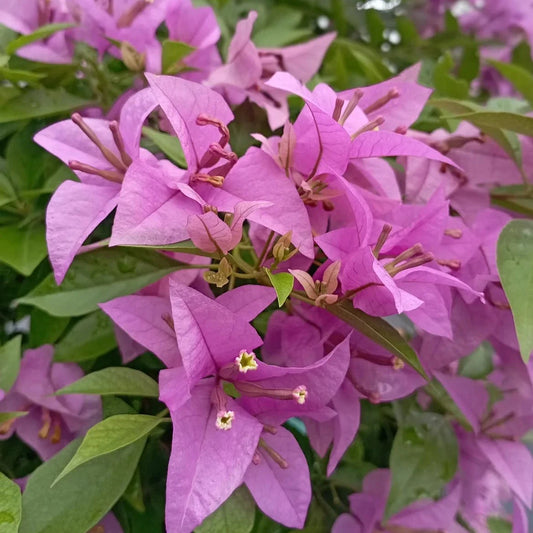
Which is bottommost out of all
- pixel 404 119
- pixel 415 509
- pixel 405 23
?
pixel 415 509

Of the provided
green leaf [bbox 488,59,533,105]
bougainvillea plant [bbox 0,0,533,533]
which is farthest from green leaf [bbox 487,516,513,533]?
green leaf [bbox 488,59,533,105]

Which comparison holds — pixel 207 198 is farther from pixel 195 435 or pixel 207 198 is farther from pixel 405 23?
pixel 405 23

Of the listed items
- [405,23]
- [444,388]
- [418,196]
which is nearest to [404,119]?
[418,196]

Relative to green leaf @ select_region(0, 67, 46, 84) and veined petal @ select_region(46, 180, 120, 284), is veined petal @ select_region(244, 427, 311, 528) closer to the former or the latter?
veined petal @ select_region(46, 180, 120, 284)

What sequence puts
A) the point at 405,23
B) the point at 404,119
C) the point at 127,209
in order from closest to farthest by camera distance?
1. the point at 127,209
2. the point at 404,119
3. the point at 405,23

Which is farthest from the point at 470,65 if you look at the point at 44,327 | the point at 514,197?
the point at 44,327

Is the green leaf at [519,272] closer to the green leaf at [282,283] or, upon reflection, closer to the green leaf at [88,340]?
the green leaf at [282,283]

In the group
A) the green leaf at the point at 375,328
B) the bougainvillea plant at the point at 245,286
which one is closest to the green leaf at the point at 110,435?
the bougainvillea plant at the point at 245,286
